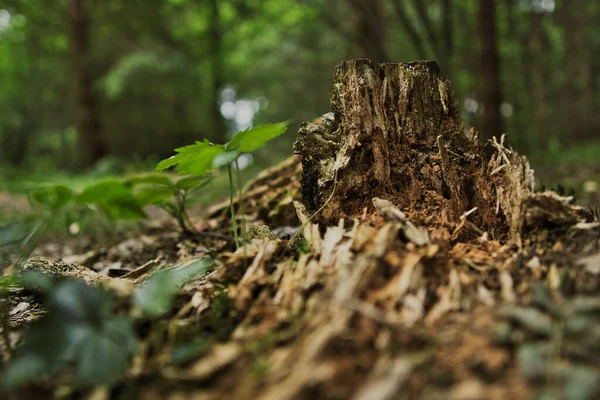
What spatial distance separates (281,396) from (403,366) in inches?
9.7

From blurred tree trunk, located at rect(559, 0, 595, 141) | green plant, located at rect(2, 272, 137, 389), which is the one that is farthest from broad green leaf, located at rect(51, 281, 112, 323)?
blurred tree trunk, located at rect(559, 0, 595, 141)

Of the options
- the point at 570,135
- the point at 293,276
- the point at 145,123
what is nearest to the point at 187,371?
the point at 293,276

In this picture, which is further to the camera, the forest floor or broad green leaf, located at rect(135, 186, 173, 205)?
broad green leaf, located at rect(135, 186, 173, 205)

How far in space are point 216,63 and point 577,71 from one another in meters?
12.0

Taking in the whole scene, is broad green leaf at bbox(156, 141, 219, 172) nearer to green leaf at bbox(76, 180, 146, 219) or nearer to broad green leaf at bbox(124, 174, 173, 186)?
broad green leaf at bbox(124, 174, 173, 186)

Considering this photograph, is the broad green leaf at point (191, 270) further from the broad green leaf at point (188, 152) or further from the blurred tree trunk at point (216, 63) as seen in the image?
the blurred tree trunk at point (216, 63)

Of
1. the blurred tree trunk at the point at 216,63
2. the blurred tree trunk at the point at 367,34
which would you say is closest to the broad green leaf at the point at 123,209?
the blurred tree trunk at the point at 367,34

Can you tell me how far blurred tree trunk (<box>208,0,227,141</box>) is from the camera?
12773 mm

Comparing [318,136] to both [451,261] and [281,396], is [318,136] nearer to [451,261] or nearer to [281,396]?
[451,261]

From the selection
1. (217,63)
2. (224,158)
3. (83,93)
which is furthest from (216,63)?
(224,158)

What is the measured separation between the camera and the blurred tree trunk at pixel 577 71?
14.2m

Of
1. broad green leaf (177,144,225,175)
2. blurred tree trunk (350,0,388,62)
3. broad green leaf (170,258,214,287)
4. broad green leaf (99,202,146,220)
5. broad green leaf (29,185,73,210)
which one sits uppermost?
blurred tree trunk (350,0,388,62)

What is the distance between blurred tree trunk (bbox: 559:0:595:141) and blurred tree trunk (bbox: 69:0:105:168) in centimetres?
1452

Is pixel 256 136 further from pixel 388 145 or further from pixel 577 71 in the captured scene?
pixel 577 71
